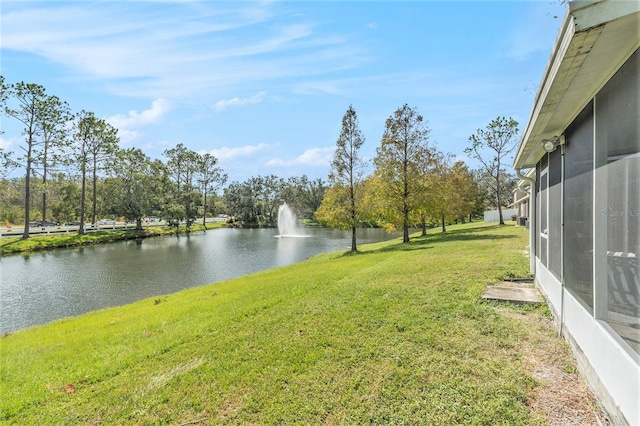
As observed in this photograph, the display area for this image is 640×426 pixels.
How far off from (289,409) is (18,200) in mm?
63958

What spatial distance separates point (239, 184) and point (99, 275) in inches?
1680

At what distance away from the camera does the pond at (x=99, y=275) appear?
10531mm

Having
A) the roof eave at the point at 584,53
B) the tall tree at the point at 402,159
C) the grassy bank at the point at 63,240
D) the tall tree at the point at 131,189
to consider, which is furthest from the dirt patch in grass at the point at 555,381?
the tall tree at the point at 131,189

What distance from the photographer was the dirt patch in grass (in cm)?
234

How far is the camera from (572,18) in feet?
5.53

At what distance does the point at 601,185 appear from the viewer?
7.88 feet

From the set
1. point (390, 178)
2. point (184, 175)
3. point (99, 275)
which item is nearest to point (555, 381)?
point (390, 178)

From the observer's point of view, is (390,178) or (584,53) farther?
(390,178)

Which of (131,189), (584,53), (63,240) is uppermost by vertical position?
(131,189)

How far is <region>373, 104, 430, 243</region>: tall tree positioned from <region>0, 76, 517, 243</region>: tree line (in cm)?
5

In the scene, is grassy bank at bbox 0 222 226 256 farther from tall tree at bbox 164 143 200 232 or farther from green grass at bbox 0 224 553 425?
green grass at bbox 0 224 553 425

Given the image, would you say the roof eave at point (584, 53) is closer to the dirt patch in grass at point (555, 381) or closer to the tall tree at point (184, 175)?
the dirt patch in grass at point (555, 381)

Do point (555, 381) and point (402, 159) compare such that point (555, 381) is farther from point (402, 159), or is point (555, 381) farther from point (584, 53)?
point (402, 159)

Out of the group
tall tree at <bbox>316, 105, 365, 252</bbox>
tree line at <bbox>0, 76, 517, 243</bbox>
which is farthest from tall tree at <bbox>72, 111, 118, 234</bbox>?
tall tree at <bbox>316, 105, 365, 252</bbox>
